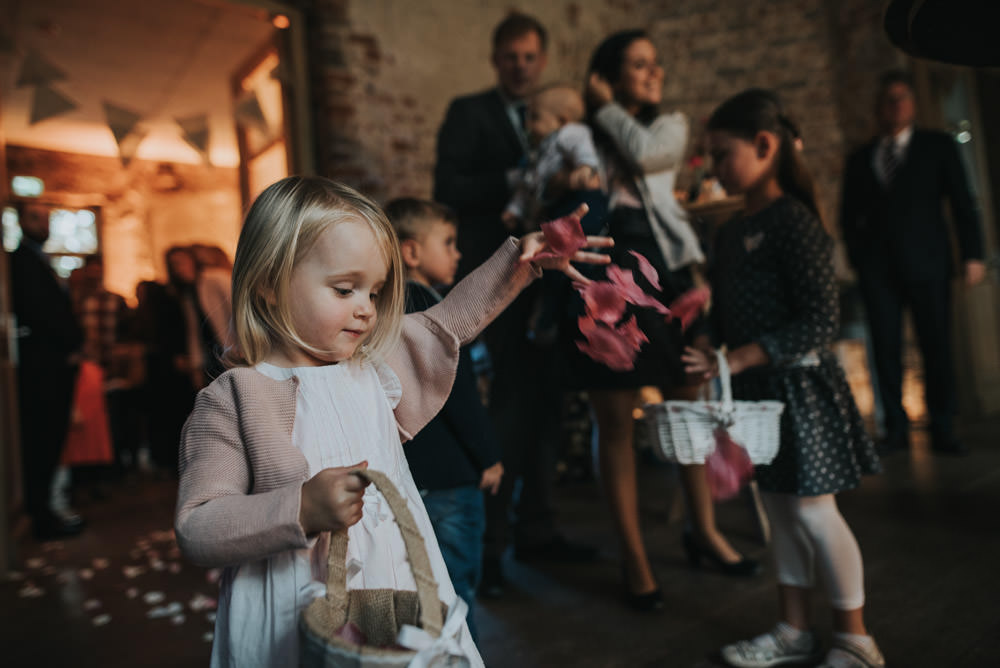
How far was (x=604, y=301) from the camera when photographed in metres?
1.20

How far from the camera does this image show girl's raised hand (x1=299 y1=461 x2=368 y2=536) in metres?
0.81

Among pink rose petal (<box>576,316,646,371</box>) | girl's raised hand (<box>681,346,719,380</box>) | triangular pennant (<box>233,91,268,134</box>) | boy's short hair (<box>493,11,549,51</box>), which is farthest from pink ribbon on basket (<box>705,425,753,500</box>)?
triangular pennant (<box>233,91,268,134</box>)

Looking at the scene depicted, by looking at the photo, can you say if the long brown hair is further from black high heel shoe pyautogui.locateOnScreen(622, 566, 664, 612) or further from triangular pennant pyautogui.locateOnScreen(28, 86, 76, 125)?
triangular pennant pyautogui.locateOnScreen(28, 86, 76, 125)

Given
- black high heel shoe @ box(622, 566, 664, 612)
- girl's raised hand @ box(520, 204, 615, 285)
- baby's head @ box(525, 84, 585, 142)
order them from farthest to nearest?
baby's head @ box(525, 84, 585, 142) < black high heel shoe @ box(622, 566, 664, 612) < girl's raised hand @ box(520, 204, 615, 285)

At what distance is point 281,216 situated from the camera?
3.38ft

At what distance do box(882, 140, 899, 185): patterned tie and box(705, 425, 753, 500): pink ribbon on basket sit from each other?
3143 mm

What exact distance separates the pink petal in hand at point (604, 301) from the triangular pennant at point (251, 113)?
3.74 m

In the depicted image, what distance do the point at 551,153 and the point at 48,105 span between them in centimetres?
452

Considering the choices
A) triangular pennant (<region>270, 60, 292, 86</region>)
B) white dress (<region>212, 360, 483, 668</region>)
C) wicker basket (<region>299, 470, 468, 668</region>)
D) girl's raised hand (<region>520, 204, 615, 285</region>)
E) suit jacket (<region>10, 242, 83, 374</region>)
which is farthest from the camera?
triangular pennant (<region>270, 60, 292, 86</region>)

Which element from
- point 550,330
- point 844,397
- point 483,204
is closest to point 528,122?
point 483,204

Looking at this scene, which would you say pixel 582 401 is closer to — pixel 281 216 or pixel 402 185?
pixel 402 185

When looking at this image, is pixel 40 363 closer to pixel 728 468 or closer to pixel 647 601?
pixel 647 601

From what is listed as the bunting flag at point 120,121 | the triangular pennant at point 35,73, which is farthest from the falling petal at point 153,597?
the triangular pennant at point 35,73

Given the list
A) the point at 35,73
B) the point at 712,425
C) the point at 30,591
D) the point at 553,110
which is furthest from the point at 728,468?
the point at 35,73
